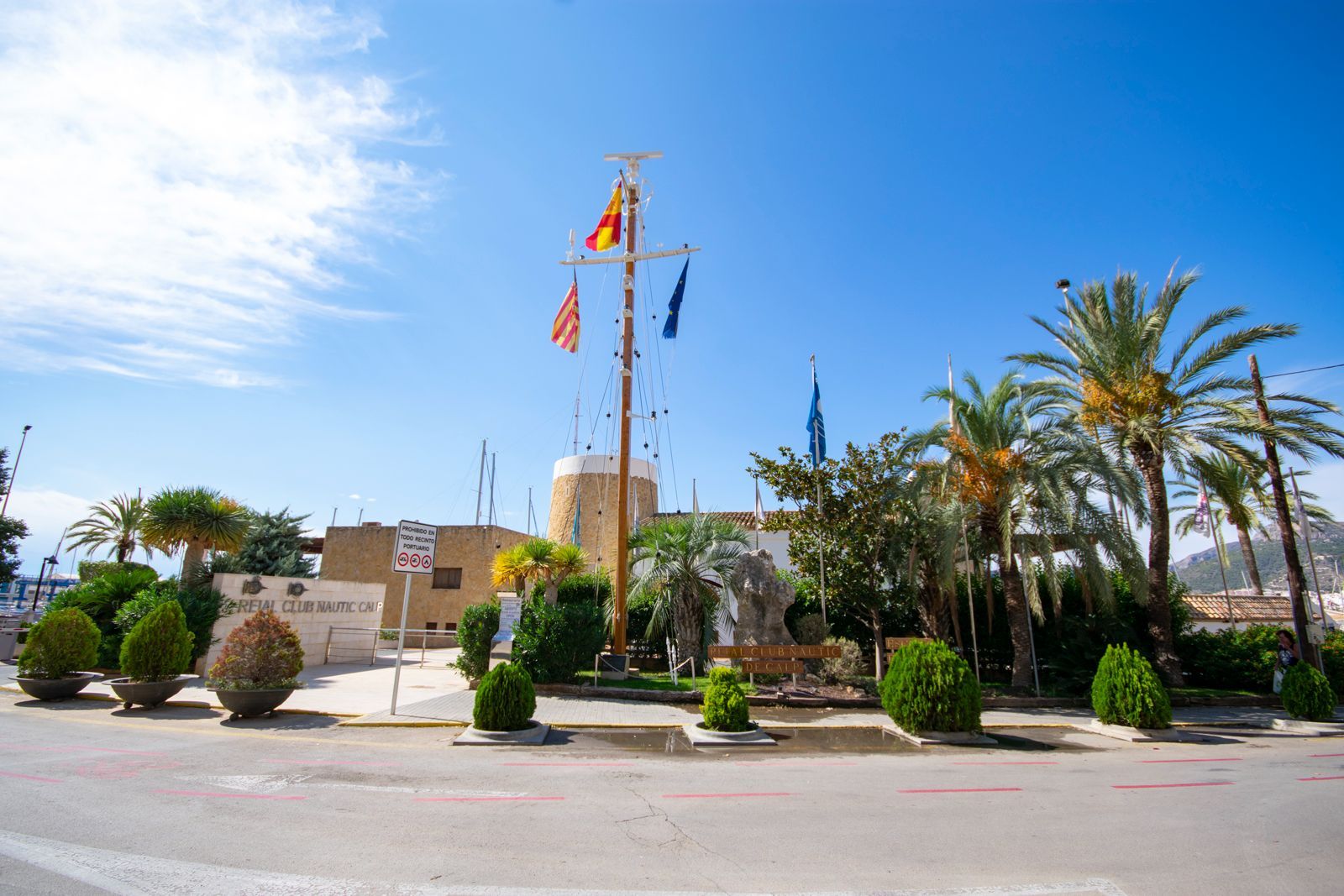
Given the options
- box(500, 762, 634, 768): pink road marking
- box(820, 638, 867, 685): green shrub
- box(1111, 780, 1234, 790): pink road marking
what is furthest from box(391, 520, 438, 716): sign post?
box(1111, 780, 1234, 790): pink road marking

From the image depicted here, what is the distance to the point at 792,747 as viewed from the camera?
10461mm

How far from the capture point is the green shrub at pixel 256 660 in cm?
1130

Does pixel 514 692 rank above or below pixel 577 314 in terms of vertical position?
below

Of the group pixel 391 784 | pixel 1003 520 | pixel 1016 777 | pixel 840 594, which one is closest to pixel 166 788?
pixel 391 784

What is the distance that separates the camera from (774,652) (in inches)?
579

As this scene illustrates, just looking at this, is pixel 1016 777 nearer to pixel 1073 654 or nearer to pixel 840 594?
pixel 840 594

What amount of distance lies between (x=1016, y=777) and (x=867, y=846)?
154 inches

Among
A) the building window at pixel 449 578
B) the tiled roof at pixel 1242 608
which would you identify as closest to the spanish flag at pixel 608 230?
the building window at pixel 449 578

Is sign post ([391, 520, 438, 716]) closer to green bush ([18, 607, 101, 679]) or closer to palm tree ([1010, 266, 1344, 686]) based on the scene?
green bush ([18, 607, 101, 679])

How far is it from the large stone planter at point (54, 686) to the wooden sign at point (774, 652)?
1214cm

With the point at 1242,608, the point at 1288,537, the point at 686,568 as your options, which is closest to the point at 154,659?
the point at 686,568

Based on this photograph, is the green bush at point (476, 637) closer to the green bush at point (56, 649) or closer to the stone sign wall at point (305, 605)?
the stone sign wall at point (305, 605)

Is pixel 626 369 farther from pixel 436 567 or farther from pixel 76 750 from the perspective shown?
pixel 436 567

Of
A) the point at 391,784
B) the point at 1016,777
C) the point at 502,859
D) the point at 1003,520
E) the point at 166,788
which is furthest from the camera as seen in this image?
the point at 1003,520
